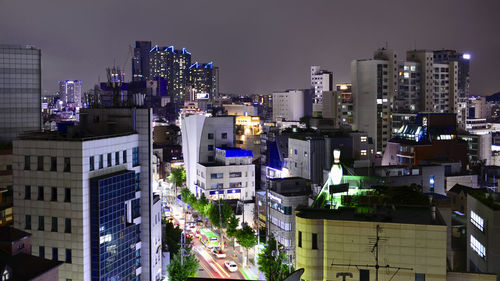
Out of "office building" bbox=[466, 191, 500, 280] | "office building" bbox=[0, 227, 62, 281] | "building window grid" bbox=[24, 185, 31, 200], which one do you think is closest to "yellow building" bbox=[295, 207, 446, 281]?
"office building" bbox=[466, 191, 500, 280]

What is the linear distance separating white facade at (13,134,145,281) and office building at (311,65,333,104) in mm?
132678

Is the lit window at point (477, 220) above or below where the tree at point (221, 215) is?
above

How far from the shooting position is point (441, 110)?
91.2 m

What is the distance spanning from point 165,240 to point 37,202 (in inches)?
562

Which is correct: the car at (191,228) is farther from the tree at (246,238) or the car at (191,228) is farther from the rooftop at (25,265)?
Result: the rooftop at (25,265)

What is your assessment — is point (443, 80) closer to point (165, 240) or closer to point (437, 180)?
point (437, 180)

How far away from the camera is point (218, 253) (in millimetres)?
44219

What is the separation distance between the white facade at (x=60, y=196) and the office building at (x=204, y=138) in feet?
134

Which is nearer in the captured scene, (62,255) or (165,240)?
(62,255)

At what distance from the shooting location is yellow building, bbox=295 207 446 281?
17.1 metres

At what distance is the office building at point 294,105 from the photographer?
14562cm

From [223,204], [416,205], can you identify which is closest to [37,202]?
[416,205]

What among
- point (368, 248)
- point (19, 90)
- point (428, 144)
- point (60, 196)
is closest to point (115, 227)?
point (60, 196)

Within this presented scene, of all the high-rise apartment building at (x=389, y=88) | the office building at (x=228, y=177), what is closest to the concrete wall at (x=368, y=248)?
the office building at (x=228, y=177)
